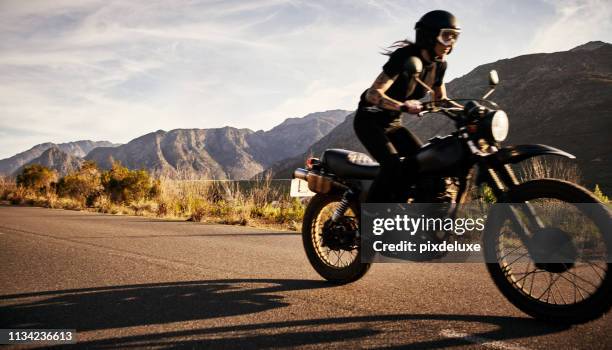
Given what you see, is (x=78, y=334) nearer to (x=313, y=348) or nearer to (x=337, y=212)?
(x=313, y=348)

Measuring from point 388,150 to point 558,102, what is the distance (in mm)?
135263

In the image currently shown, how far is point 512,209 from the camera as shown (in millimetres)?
3201

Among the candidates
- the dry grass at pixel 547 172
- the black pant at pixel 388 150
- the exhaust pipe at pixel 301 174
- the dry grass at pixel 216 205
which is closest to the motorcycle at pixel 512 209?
the black pant at pixel 388 150

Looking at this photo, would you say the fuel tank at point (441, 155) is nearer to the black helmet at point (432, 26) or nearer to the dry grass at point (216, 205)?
the black helmet at point (432, 26)

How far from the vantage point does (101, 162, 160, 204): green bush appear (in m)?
18.2

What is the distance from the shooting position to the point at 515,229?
3.23 metres

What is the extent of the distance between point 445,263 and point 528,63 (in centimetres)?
17359

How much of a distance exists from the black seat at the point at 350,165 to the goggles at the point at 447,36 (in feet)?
4.17

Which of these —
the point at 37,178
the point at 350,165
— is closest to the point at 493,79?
the point at 350,165

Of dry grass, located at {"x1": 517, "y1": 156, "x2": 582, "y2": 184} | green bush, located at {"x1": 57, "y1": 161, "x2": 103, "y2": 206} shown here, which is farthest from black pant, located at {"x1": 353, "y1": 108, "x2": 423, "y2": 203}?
green bush, located at {"x1": 57, "y1": 161, "x2": 103, "y2": 206}

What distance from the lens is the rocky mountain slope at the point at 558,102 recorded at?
91.2 meters

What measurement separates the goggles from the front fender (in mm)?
1116

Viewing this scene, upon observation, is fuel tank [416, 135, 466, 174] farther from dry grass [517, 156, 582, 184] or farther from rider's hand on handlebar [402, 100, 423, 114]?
dry grass [517, 156, 582, 184]

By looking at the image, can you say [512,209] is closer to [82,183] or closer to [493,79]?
[493,79]
